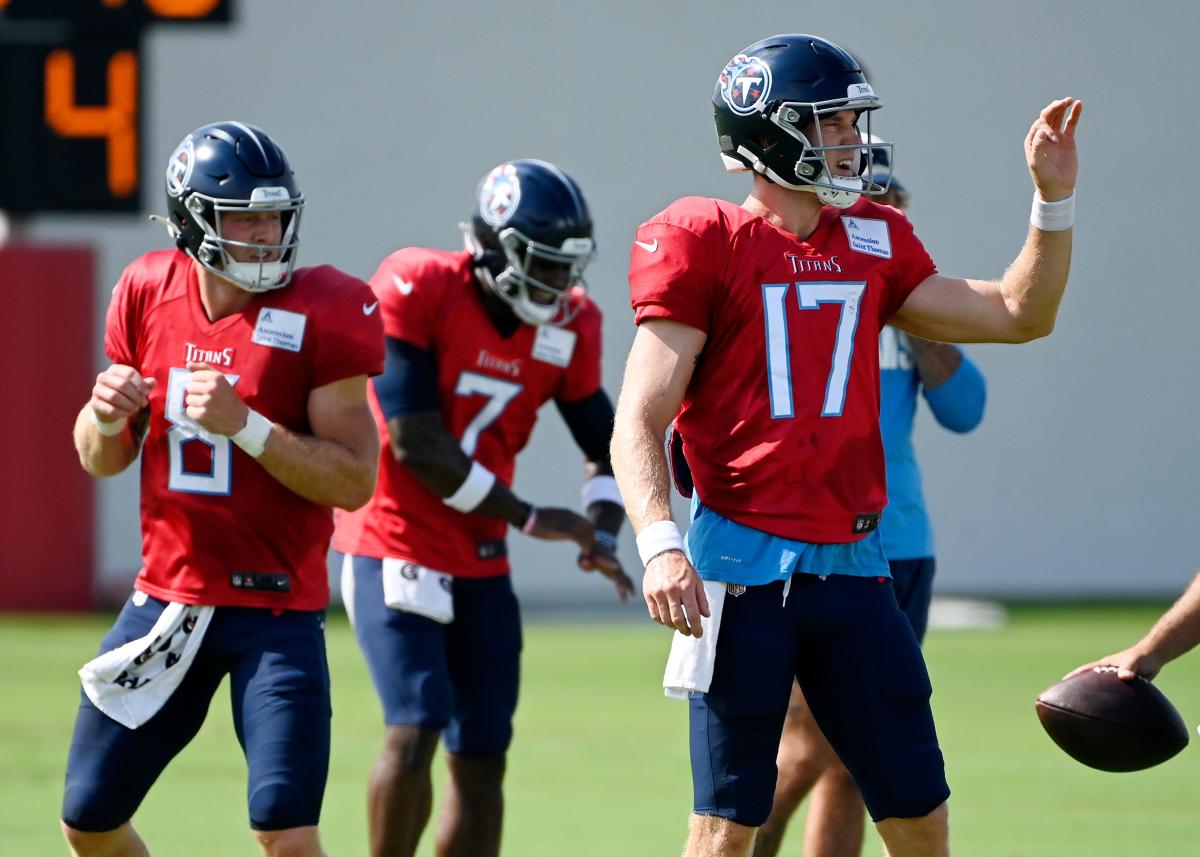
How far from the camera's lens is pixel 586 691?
10.2 m

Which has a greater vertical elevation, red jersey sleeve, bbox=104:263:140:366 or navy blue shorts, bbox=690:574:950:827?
red jersey sleeve, bbox=104:263:140:366

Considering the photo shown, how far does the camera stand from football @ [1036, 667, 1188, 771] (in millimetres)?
4309

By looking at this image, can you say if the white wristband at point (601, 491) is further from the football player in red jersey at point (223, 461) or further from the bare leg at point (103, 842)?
the bare leg at point (103, 842)

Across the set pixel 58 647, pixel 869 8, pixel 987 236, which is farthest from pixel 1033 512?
pixel 58 647

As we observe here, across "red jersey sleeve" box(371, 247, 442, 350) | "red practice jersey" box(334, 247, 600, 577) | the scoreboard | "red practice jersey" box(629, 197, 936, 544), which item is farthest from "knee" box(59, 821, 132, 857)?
the scoreboard

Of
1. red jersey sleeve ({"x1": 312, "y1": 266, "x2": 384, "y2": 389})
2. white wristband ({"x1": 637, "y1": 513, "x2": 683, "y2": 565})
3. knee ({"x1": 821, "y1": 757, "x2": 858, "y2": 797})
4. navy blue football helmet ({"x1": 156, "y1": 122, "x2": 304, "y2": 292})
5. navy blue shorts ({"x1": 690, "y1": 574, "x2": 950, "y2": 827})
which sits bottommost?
knee ({"x1": 821, "y1": 757, "x2": 858, "y2": 797})

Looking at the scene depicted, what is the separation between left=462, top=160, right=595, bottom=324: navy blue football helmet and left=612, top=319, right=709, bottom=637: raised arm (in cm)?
174

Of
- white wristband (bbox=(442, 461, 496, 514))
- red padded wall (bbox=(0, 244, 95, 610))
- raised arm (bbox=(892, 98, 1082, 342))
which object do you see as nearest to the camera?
raised arm (bbox=(892, 98, 1082, 342))

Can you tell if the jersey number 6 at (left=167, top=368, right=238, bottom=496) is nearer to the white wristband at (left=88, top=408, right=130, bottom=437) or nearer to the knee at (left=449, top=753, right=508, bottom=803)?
the white wristband at (left=88, top=408, right=130, bottom=437)

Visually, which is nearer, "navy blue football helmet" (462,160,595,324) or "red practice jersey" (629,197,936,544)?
"red practice jersey" (629,197,936,544)

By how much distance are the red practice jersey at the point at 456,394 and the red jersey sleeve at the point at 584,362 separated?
25mm

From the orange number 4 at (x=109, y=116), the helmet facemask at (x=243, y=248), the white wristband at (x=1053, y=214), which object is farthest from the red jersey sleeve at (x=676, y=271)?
the orange number 4 at (x=109, y=116)

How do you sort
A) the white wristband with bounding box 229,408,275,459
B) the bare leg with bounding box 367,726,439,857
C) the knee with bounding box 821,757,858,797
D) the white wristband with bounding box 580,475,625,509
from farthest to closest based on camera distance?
the white wristband with bounding box 580,475,625,509 → the knee with bounding box 821,757,858,797 → the bare leg with bounding box 367,726,439,857 → the white wristband with bounding box 229,408,275,459

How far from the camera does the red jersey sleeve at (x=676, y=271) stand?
3852 millimetres
